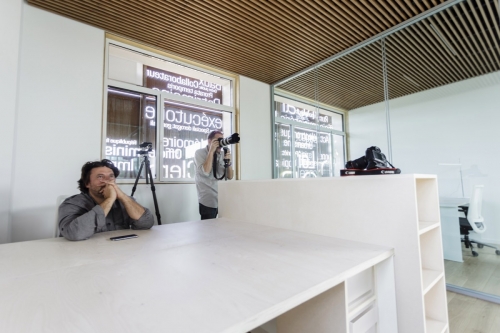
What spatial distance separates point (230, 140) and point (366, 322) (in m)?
1.63

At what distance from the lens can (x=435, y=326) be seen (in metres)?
1.12

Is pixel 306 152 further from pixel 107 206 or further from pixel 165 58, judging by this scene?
pixel 107 206

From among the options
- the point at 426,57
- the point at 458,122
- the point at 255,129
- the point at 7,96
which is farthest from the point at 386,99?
the point at 7,96

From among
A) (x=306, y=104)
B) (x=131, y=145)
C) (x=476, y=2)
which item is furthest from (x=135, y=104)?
(x=476, y=2)

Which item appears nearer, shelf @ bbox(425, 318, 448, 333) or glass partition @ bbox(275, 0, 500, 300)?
shelf @ bbox(425, 318, 448, 333)

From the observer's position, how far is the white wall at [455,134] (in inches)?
83.5

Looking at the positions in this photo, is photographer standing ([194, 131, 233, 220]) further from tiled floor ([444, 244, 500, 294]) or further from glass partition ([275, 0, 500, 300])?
tiled floor ([444, 244, 500, 294])

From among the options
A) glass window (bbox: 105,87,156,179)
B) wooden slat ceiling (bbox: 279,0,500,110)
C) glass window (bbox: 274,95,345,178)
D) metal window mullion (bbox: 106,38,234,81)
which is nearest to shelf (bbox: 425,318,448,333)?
wooden slat ceiling (bbox: 279,0,500,110)

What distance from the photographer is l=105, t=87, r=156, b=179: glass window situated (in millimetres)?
2801

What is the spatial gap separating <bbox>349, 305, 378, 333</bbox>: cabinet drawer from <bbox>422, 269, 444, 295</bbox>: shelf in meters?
0.23

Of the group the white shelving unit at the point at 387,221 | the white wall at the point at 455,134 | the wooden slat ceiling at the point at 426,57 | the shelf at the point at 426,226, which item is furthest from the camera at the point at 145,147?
the white wall at the point at 455,134

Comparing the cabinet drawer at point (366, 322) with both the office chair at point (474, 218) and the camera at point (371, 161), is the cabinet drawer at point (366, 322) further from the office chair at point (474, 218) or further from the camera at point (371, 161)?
the office chair at point (474, 218)

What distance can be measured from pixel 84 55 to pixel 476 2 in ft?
12.6

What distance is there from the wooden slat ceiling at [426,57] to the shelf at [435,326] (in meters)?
2.40
